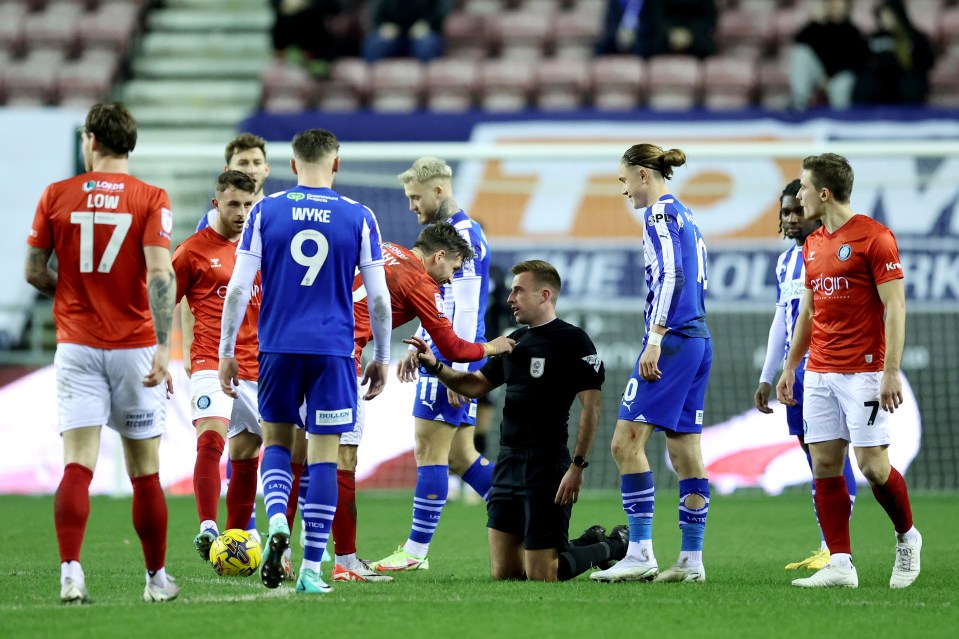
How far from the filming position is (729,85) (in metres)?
16.4

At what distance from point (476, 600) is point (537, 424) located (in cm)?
137

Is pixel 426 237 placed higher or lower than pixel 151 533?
higher

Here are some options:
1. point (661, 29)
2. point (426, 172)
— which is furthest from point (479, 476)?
point (661, 29)

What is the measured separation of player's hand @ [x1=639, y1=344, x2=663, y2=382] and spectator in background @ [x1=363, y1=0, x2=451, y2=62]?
35.9 feet

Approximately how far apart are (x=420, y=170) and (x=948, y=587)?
12.6 feet

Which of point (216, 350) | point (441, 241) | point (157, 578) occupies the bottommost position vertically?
point (157, 578)

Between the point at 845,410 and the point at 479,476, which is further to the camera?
the point at 479,476

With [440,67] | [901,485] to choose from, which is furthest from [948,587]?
[440,67]

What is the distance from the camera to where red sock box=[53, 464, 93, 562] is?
236 inches

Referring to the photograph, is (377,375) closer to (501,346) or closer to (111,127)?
(501,346)

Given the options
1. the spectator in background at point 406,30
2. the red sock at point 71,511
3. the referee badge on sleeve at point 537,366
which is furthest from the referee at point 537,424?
the spectator in background at point 406,30

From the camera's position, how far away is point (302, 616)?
5.77 m

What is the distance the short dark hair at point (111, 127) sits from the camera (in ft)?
20.0

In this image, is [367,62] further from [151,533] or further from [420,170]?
[151,533]
